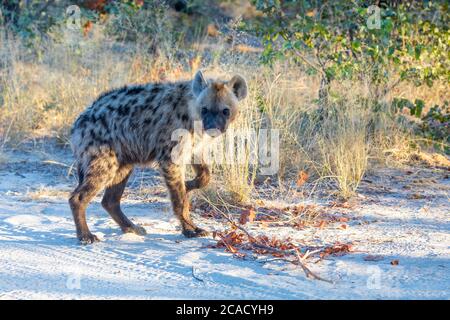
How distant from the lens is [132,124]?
221 inches

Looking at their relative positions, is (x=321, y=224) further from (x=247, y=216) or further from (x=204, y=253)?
(x=204, y=253)

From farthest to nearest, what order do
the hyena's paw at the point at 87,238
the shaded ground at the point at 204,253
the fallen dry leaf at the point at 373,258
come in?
the hyena's paw at the point at 87,238 → the fallen dry leaf at the point at 373,258 → the shaded ground at the point at 204,253

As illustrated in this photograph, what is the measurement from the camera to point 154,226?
5738mm

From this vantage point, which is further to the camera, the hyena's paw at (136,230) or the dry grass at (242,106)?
the dry grass at (242,106)

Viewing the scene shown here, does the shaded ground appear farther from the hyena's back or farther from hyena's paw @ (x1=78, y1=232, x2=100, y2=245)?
the hyena's back

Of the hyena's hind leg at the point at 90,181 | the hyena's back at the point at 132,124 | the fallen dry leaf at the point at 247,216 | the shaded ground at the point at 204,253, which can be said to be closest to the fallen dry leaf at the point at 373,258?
the shaded ground at the point at 204,253

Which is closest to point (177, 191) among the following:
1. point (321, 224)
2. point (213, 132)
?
point (213, 132)

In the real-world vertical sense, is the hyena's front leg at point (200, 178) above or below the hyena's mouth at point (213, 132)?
below

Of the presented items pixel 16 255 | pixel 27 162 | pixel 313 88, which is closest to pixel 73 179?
pixel 27 162

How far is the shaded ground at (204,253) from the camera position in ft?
13.7

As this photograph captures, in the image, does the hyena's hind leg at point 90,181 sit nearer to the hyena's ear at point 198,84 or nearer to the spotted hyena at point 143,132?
the spotted hyena at point 143,132

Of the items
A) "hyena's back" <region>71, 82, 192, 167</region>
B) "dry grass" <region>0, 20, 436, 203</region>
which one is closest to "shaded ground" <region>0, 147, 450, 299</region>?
"dry grass" <region>0, 20, 436, 203</region>

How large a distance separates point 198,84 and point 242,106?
1212 mm

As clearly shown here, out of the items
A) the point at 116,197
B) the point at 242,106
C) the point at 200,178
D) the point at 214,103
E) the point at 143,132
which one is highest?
the point at 214,103
